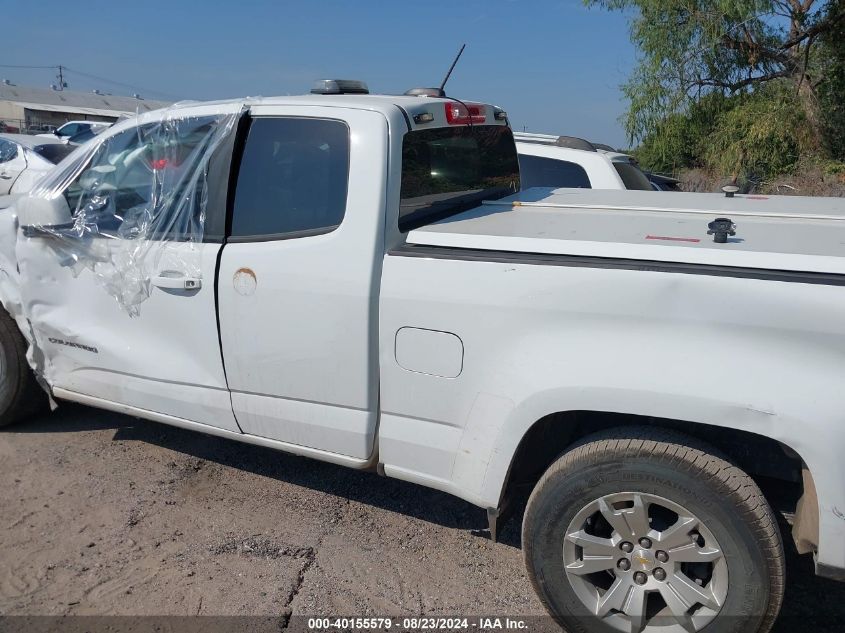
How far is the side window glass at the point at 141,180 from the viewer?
11.9 feet

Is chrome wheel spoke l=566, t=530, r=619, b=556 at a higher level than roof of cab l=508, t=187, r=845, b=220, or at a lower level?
lower

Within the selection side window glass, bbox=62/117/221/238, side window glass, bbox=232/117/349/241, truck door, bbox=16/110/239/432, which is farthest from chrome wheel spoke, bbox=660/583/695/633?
side window glass, bbox=62/117/221/238

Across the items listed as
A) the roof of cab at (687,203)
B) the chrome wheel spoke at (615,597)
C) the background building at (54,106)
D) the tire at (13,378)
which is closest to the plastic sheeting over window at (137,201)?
the tire at (13,378)

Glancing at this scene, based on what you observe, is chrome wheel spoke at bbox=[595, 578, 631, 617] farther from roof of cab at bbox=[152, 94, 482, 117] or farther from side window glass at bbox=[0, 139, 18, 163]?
side window glass at bbox=[0, 139, 18, 163]

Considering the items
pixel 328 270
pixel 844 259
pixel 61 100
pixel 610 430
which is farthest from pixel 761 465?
pixel 61 100

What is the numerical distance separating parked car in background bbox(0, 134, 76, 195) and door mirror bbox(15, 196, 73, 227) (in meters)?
9.17

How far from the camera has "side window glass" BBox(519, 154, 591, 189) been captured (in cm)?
624

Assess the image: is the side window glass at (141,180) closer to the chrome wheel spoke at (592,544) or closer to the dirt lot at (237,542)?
the dirt lot at (237,542)

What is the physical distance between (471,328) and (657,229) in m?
0.96

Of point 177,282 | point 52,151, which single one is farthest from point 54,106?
point 177,282

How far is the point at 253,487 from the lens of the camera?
159 inches

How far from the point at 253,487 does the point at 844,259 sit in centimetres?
304

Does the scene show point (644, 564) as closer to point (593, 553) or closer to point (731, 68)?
point (593, 553)

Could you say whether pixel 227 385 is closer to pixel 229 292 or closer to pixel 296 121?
pixel 229 292
